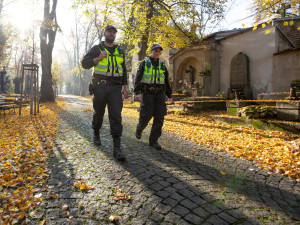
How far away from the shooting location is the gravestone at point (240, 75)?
15.4 meters

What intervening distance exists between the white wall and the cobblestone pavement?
12.5 m

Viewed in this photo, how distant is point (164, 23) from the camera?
15414 mm

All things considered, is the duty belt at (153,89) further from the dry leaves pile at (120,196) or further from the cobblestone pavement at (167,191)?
the dry leaves pile at (120,196)

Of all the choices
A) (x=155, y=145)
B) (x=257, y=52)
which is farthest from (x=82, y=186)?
(x=257, y=52)

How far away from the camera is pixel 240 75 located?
15992 millimetres

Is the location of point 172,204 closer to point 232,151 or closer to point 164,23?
point 232,151

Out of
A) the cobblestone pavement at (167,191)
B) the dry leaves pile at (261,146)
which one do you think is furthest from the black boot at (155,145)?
the dry leaves pile at (261,146)

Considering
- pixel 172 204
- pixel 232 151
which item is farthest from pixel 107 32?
pixel 232 151

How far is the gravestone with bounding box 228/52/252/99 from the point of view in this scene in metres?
15.4

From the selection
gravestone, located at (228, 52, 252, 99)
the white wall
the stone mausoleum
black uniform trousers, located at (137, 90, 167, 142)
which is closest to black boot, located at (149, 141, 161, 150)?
black uniform trousers, located at (137, 90, 167, 142)

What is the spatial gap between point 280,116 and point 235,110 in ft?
7.08

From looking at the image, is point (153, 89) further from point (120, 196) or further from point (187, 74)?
point (187, 74)

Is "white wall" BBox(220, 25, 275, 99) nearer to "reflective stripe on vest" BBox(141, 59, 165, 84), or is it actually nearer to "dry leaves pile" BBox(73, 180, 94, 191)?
"reflective stripe on vest" BBox(141, 59, 165, 84)

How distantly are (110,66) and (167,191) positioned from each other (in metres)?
2.42
